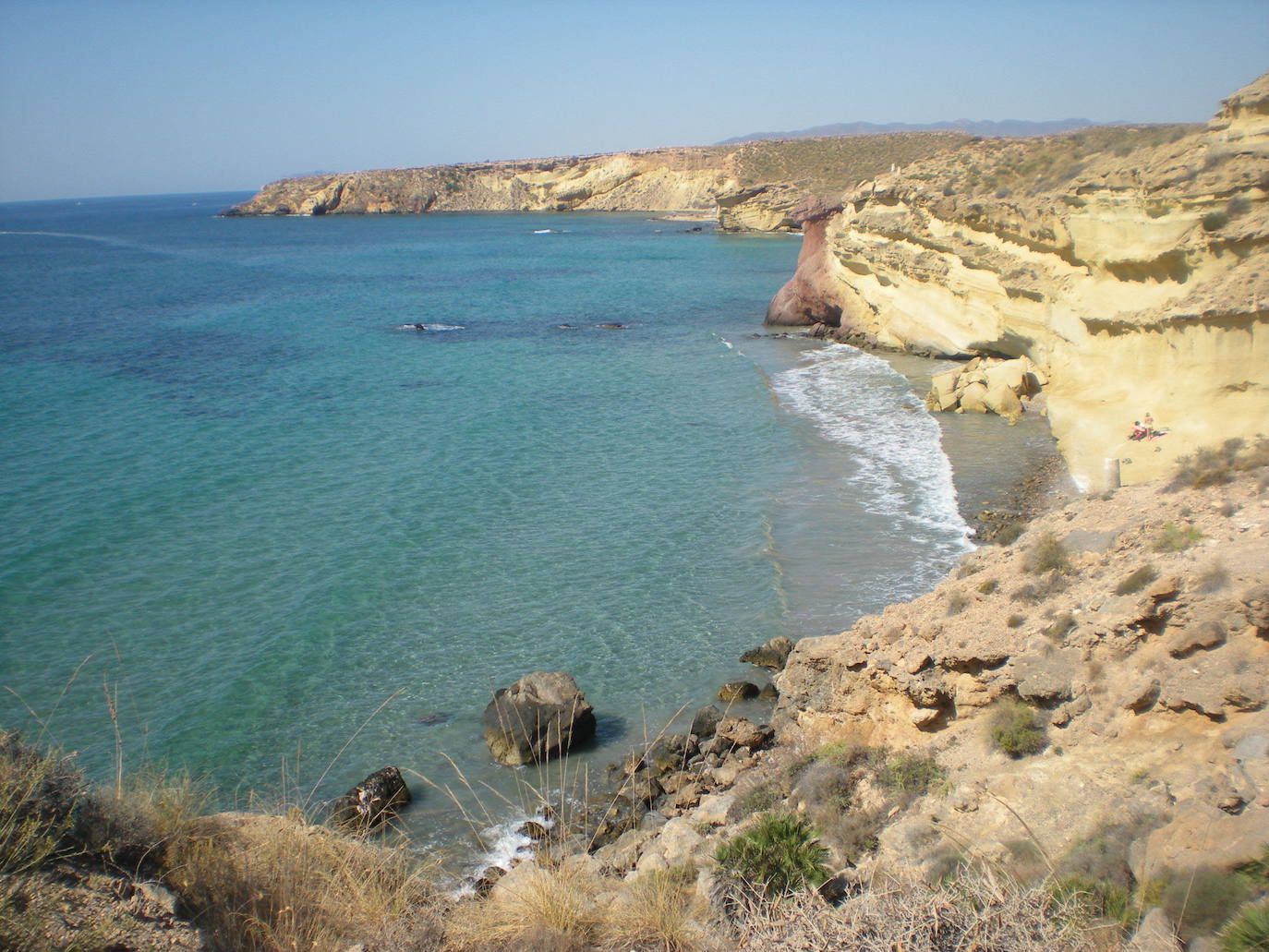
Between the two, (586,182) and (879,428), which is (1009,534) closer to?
(879,428)

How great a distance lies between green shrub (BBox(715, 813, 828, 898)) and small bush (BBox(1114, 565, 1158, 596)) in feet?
12.8

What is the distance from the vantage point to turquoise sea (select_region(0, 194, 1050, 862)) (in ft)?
39.4

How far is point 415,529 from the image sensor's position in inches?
687

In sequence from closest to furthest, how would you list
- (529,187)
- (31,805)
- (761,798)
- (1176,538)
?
1. (31,805)
2. (761,798)
3. (1176,538)
4. (529,187)

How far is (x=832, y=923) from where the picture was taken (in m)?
4.23

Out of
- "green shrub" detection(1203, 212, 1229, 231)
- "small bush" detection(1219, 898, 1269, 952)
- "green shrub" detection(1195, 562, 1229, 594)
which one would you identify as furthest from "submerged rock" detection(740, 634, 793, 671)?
"green shrub" detection(1203, 212, 1229, 231)

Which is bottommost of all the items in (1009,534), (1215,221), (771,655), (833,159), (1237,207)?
(771,655)

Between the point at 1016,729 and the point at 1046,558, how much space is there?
2.45 metres

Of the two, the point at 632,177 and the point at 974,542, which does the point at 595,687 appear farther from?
the point at 632,177

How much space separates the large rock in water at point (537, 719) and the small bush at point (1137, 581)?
19.9 feet

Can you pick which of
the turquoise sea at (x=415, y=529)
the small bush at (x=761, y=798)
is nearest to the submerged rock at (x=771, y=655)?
the turquoise sea at (x=415, y=529)

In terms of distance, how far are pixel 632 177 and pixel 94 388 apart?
A: 105m

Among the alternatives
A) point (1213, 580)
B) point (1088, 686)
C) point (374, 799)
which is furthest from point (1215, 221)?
point (374, 799)

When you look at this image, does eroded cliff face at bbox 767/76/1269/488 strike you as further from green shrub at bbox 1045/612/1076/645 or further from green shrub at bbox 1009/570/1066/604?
green shrub at bbox 1045/612/1076/645
